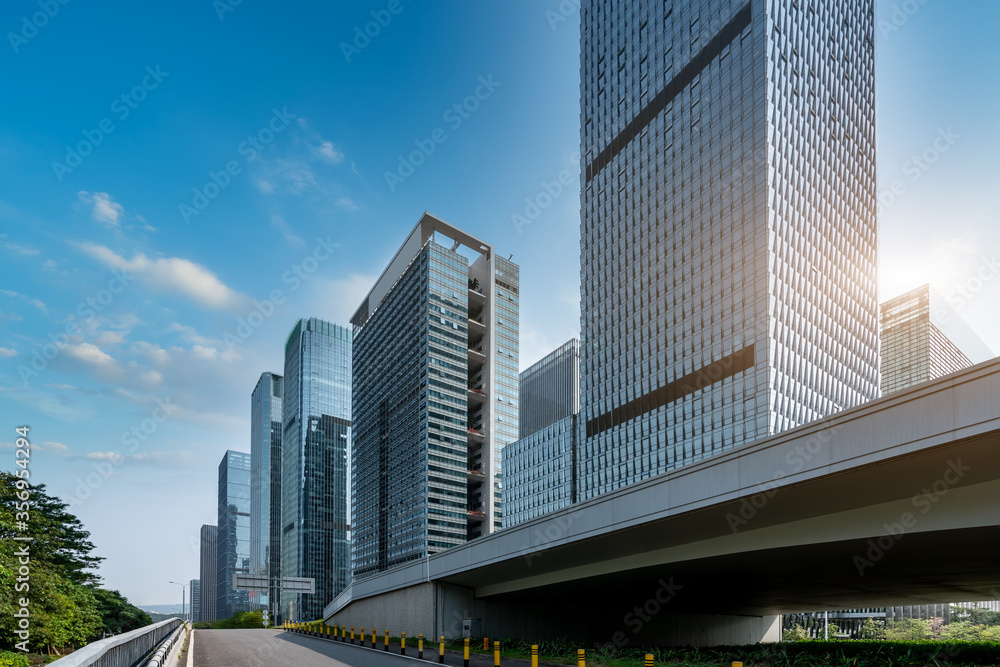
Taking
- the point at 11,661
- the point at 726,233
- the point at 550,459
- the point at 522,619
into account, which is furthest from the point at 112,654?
the point at 550,459

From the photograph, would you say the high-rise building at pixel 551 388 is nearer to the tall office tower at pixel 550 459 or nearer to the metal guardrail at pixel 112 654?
the tall office tower at pixel 550 459

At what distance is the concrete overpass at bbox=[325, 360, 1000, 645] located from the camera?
13133mm

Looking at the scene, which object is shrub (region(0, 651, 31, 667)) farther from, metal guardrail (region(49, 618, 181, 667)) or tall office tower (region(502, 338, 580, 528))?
tall office tower (region(502, 338, 580, 528))

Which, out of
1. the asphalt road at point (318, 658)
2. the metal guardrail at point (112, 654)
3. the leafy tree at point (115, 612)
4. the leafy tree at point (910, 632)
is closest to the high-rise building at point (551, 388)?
the leafy tree at point (910, 632)

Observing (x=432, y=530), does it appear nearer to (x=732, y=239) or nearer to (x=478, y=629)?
(x=732, y=239)

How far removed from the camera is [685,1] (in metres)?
99.7

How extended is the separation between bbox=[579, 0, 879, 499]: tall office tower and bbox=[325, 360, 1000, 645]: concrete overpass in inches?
1934

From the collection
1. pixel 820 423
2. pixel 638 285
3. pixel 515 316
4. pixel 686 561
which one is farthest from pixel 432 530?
pixel 820 423

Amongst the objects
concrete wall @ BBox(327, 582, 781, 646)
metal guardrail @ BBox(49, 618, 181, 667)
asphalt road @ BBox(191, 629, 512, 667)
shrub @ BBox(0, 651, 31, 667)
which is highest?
metal guardrail @ BBox(49, 618, 181, 667)

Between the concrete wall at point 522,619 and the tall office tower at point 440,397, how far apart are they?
7469 centimetres

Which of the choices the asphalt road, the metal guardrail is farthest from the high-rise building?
the metal guardrail

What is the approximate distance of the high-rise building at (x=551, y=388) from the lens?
16788cm

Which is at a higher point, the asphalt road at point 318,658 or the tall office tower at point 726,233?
the tall office tower at point 726,233

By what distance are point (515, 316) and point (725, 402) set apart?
187 feet
